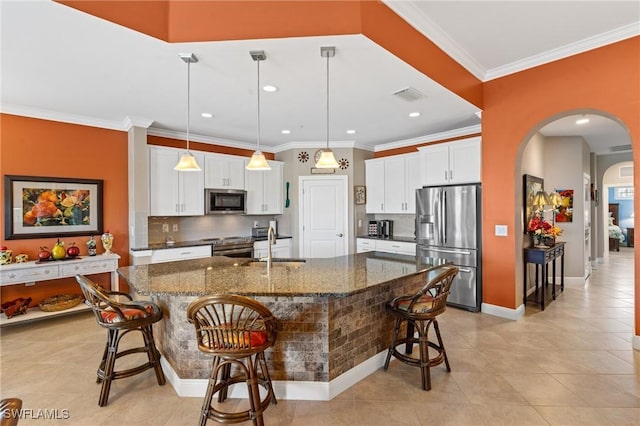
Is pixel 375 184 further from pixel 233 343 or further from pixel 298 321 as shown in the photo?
pixel 233 343

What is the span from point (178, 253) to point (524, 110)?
505 cm

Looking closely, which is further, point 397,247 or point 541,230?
point 397,247

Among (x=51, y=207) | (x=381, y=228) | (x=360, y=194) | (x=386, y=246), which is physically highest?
(x=360, y=194)

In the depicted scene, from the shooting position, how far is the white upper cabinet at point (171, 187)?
4586mm

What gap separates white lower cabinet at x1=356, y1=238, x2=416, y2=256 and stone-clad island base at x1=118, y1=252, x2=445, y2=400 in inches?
101

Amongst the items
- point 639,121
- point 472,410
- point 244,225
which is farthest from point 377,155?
point 472,410

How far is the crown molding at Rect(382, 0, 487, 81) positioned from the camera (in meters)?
2.50

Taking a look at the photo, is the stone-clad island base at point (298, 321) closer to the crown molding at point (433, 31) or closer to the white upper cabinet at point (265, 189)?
Result: the crown molding at point (433, 31)

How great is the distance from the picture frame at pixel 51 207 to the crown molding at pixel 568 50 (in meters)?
5.60

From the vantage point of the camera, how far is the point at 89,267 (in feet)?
13.1

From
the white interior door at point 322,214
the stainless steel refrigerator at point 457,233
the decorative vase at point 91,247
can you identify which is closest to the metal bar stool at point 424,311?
the stainless steel refrigerator at point 457,233

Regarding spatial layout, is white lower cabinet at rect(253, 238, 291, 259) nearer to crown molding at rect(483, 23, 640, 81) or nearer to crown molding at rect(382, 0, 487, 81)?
crown molding at rect(382, 0, 487, 81)

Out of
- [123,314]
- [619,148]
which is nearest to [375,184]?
[123,314]

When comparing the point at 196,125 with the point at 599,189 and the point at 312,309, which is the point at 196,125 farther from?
the point at 599,189
